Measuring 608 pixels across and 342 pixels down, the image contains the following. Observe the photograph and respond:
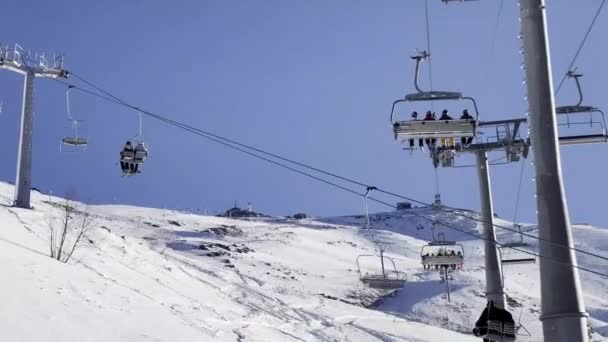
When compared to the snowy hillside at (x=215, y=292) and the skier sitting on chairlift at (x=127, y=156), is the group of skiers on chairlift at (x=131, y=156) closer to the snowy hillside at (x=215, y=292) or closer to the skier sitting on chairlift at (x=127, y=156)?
the skier sitting on chairlift at (x=127, y=156)

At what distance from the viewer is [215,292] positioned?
29.5m

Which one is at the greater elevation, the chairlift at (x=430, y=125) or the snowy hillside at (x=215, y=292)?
the chairlift at (x=430, y=125)

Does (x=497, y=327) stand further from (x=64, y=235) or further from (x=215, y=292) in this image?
(x=215, y=292)

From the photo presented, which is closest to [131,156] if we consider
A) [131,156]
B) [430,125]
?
[131,156]

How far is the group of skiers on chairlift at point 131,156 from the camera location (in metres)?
24.5

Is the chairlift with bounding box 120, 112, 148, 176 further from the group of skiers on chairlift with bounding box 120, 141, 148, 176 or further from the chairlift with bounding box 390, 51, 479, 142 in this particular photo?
the chairlift with bounding box 390, 51, 479, 142

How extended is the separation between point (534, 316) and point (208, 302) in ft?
84.9

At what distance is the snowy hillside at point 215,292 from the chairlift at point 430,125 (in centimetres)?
757

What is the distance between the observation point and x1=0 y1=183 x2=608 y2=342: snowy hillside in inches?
656

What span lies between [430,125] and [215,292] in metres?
18.5

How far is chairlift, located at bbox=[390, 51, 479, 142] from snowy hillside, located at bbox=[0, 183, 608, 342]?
7.57 metres

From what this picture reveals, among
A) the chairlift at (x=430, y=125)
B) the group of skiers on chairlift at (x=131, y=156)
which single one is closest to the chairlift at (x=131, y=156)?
the group of skiers on chairlift at (x=131, y=156)

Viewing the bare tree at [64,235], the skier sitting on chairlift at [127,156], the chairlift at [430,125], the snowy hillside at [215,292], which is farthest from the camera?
the skier sitting on chairlift at [127,156]

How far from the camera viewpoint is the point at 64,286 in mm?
18406
